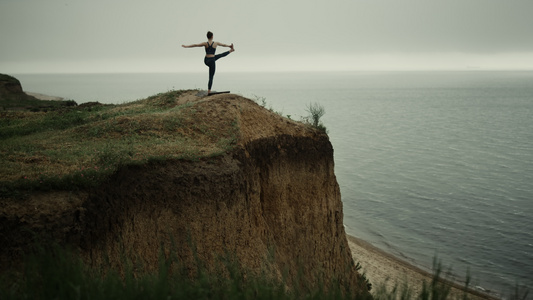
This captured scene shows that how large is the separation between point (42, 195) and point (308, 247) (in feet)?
29.0

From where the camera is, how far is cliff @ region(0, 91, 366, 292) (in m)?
9.05

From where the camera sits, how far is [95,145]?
12.5 meters

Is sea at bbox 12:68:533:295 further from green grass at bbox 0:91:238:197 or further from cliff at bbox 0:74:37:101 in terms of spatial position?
cliff at bbox 0:74:37:101

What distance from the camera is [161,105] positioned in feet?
61.4

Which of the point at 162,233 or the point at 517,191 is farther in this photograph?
the point at 517,191

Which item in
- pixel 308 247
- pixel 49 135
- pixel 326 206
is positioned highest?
pixel 49 135

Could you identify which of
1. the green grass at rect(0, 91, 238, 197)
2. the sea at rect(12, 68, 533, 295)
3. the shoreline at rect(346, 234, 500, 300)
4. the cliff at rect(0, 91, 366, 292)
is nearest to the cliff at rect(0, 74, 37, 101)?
the sea at rect(12, 68, 533, 295)

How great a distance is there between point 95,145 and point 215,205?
12.5 feet

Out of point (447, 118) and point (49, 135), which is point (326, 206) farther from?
point (447, 118)

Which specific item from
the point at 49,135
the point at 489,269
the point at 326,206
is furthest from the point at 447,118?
the point at 49,135

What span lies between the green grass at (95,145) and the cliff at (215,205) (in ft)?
0.28

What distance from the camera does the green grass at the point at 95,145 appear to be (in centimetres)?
975

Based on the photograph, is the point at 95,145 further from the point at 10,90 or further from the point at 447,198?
the point at 10,90

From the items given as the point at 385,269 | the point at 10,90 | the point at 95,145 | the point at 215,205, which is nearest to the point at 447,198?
the point at 385,269
